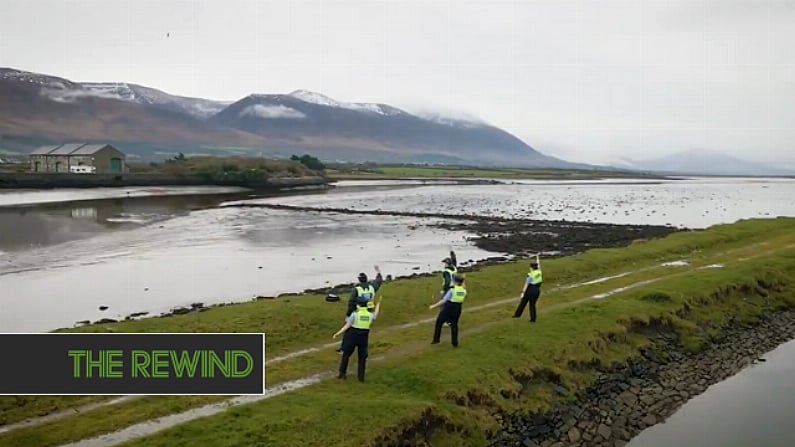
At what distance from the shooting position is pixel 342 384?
57.8ft

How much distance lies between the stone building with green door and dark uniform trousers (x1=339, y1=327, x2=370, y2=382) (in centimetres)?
12046

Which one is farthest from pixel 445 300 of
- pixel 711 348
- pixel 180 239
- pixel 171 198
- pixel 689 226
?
pixel 171 198

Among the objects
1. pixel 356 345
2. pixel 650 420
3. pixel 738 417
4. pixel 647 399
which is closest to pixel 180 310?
pixel 356 345

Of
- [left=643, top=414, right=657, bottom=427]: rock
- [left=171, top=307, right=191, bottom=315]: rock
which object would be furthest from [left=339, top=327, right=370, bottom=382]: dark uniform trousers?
[left=171, top=307, right=191, bottom=315]: rock

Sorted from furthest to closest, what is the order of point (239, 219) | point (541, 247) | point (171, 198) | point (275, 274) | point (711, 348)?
1. point (171, 198)
2. point (239, 219)
3. point (541, 247)
4. point (275, 274)
5. point (711, 348)

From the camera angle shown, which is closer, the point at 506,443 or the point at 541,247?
the point at 506,443

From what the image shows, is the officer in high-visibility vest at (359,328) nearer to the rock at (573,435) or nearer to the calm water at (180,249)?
the rock at (573,435)

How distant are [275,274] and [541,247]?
2477 cm

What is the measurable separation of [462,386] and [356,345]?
3529 mm

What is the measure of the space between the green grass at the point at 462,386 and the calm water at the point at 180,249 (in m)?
16.2

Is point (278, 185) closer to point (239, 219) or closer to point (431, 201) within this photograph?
point (431, 201)

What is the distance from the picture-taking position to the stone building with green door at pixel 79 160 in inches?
4946

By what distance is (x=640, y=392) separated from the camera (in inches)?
884
